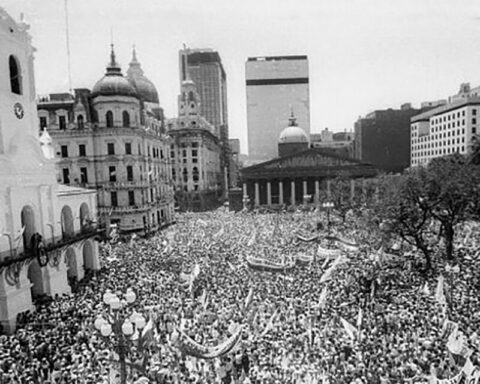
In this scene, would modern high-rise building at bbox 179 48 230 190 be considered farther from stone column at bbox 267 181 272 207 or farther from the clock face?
the clock face

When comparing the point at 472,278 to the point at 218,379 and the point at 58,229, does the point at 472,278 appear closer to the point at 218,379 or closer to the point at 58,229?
the point at 218,379

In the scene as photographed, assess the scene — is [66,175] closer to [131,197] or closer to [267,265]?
[131,197]

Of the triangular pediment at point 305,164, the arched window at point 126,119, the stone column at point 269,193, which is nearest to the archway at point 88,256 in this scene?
the arched window at point 126,119

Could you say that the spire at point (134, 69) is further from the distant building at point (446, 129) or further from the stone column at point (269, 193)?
the distant building at point (446, 129)

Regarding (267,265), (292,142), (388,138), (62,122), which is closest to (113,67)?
(62,122)

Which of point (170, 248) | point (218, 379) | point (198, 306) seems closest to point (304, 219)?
point (170, 248)
